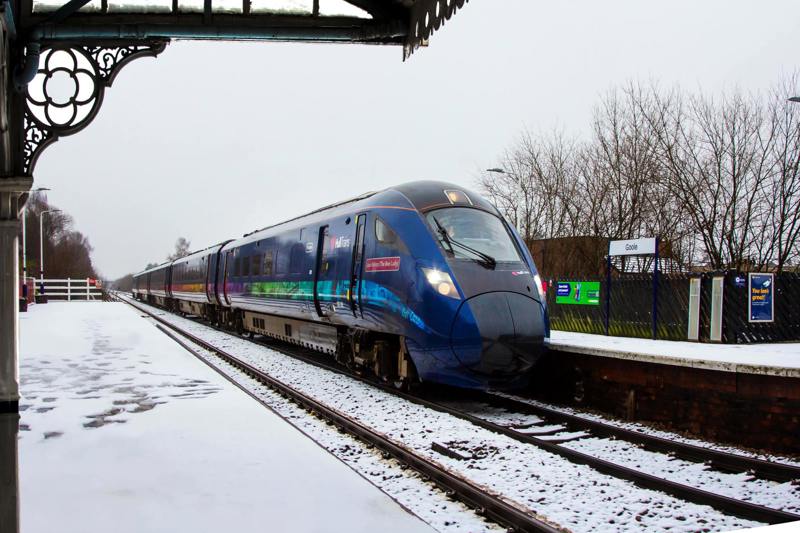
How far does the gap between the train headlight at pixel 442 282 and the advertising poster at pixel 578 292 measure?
910cm

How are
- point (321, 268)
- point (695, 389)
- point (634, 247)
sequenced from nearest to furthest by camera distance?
point (695, 389), point (321, 268), point (634, 247)

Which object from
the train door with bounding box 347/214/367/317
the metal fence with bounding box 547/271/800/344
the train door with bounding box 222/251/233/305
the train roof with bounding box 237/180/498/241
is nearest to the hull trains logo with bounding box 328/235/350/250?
the train door with bounding box 347/214/367/317

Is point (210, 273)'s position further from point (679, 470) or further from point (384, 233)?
point (679, 470)

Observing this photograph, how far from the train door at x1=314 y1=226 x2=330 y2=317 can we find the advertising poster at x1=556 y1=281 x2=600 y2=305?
770cm

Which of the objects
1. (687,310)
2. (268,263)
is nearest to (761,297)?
(687,310)

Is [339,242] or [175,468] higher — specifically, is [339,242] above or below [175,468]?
above

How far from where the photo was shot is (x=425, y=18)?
17.1 ft

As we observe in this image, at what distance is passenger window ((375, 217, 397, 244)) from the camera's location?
8773 millimetres

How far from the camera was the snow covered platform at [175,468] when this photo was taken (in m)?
4.17

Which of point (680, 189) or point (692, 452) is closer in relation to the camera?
point (692, 452)

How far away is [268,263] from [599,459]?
1042 centimetres

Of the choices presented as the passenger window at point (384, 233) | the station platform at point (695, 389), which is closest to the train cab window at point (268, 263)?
the passenger window at point (384, 233)

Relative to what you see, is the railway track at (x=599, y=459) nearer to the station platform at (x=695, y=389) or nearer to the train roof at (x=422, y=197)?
the station platform at (x=695, y=389)

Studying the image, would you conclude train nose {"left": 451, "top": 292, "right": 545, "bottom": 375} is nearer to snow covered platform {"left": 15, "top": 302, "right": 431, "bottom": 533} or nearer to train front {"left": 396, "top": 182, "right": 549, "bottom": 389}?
train front {"left": 396, "top": 182, "right": 549, "bottom": 389}
